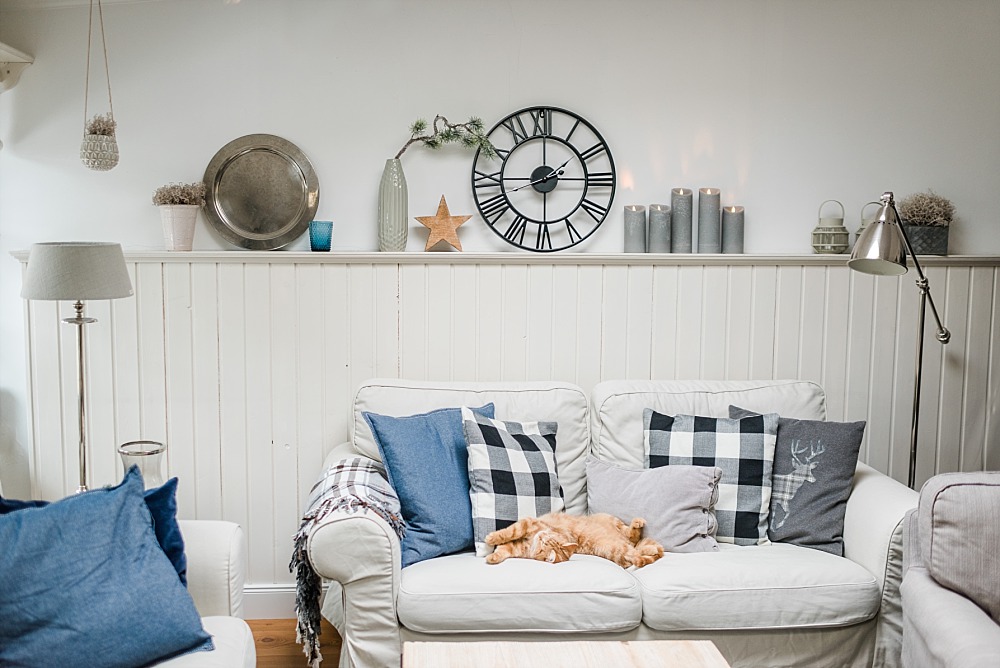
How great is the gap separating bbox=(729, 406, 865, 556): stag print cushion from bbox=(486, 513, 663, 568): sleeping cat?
456 millimetres

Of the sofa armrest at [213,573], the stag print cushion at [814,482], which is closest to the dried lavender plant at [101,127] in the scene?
the sofa armrest at [213,573]

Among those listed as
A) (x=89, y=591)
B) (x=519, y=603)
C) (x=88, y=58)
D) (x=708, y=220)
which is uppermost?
(x=88, y=58)

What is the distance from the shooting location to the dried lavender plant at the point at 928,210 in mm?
3174

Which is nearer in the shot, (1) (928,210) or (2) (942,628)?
(2) (942,628)

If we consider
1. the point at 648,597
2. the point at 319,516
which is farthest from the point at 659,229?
the point at 319,516

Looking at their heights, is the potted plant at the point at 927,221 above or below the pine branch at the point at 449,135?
below

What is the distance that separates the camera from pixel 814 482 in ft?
8.82

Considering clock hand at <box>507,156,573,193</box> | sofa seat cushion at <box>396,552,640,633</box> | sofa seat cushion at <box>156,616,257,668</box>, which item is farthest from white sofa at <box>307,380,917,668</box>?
clock hand at <box>507,156,573,193</box>

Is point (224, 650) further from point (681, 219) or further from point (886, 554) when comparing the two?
point (681, 219)

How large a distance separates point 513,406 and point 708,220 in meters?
1.06

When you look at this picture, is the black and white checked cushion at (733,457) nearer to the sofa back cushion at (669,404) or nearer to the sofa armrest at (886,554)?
the sofa back cushion at (669,404)

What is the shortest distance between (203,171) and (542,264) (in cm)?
136

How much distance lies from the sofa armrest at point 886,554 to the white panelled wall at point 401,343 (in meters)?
0.82

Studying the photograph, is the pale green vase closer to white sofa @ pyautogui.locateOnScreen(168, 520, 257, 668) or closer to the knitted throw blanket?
the knitted throw blanket
